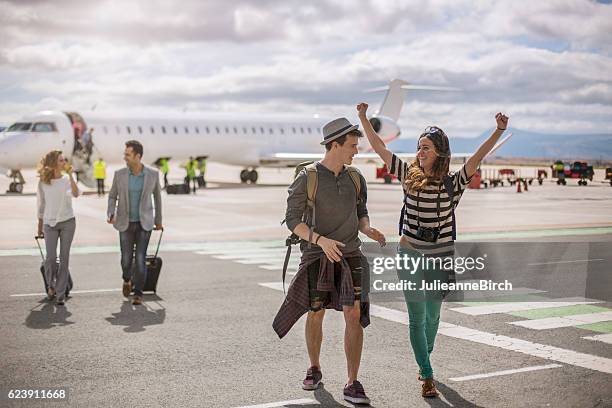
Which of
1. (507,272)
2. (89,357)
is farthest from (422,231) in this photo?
(507,272)

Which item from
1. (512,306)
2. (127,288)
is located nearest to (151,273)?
(127,288)

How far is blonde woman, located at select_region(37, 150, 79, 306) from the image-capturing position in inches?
400

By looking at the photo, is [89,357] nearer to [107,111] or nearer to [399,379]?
[399,379]

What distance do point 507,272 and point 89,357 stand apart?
7.02 metres

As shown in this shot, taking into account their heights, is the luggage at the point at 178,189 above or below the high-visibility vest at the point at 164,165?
below

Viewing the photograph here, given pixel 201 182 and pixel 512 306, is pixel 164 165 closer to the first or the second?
pixel 201 182

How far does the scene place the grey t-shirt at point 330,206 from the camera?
624cm

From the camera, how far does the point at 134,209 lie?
10258 millimetres

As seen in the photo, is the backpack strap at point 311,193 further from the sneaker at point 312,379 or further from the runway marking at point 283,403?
the runway marking at point 283,403

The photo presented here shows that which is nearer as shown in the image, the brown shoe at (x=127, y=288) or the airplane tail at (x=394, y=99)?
the brown shoe at (x=127, y=288)

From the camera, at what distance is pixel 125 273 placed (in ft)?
34.5

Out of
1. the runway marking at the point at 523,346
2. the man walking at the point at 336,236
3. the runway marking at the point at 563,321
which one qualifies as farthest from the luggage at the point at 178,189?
the man walking at the point at 336,236

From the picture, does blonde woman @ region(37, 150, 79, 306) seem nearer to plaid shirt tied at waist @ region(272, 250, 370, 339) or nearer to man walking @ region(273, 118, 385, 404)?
plaid shirt tied at waist @ region(272, 250, 370, 339)

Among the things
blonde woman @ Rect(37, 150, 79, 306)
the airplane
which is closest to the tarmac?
blonde woman @ Rect(37, 150, 79, 306)
